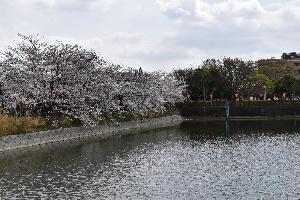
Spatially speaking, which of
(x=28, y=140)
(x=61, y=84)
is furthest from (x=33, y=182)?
(x=61, y=84)

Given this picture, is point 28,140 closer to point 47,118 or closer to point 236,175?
point 47,118

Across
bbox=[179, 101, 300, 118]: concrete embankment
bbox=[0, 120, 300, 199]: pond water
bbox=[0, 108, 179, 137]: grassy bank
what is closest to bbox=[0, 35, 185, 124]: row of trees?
bbox=[0, 108, 179, 137]: grassy bank

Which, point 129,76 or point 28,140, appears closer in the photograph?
point 28,140

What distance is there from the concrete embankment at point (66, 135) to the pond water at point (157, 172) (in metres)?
3.20

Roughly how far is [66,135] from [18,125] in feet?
25.5

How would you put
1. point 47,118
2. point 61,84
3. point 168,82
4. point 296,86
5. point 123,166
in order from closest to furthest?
point 123,166 < point 47,118 < point 61,84 < point 168,82 < point 296,86

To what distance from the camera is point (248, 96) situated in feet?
438

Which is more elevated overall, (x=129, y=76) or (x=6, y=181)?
(x=129, y=76)

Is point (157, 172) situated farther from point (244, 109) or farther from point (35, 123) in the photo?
point (244, 109)

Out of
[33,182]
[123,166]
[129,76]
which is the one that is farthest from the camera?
[129,76]

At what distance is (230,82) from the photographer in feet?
417

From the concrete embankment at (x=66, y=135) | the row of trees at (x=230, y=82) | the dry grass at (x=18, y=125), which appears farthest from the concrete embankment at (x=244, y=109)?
the dry grass at (x=18, y=125)

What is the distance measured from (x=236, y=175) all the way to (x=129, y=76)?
58.8 meters

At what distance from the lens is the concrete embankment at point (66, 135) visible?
44.9 m
